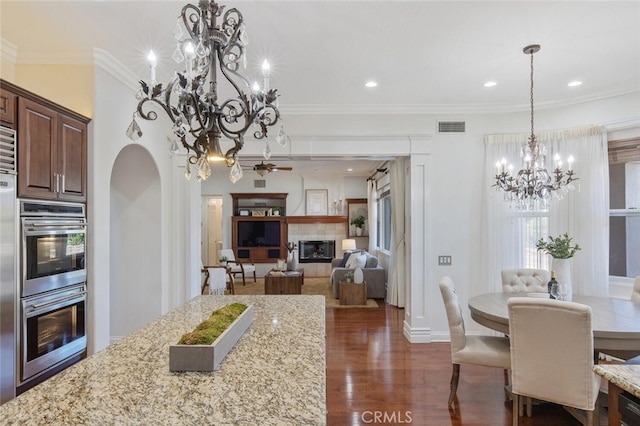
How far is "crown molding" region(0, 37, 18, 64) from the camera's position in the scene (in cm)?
278

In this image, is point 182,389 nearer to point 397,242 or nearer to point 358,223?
point 397,242

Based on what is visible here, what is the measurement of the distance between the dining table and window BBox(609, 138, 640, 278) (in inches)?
43.1

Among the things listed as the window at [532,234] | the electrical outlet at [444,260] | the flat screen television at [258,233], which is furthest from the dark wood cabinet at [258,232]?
the window at [532,234]

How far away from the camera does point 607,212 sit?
3787 millimetres

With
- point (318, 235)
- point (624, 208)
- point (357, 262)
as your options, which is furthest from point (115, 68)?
point (318, 235)

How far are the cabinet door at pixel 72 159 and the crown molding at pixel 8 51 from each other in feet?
2.84

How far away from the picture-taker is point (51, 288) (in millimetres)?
2482

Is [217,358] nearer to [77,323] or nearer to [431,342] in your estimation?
[77,323]

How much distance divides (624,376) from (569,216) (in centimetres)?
315

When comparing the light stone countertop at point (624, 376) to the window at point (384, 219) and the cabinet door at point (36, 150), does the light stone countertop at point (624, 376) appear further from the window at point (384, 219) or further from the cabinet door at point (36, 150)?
the window at point (384, 219)

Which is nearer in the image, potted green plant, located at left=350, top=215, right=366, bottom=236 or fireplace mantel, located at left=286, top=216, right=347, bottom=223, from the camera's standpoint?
potted green plant, located at left=350, top=215, right=366, bottom=236

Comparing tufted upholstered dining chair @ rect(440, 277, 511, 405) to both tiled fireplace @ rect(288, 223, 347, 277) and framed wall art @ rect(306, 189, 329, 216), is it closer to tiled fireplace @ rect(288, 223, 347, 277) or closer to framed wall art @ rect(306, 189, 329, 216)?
tiled fireplace @ rect(288, 223, 347, 277)

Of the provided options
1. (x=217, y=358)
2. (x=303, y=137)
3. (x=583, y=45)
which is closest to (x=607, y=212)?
(x=583, y=45)

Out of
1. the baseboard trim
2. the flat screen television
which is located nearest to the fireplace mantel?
the flat screen television
